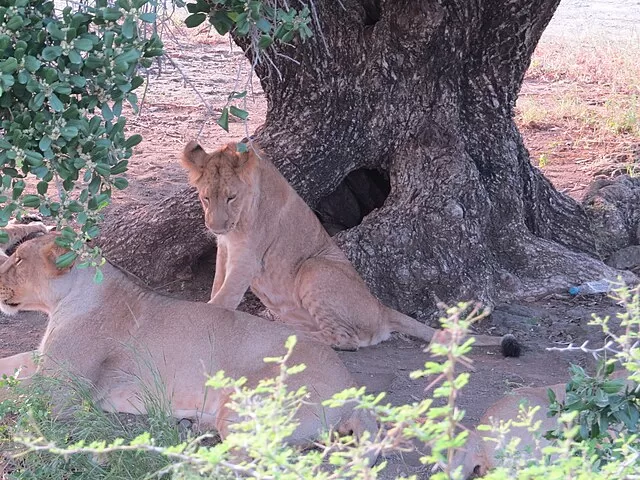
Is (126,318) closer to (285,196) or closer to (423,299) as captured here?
(285,196)

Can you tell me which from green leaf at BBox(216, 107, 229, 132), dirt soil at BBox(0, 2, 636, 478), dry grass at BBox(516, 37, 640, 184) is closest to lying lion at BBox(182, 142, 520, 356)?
dirt soil at BBox(0, 2, 636, 478)

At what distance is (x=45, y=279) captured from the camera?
173 inches

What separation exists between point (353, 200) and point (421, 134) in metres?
0.89

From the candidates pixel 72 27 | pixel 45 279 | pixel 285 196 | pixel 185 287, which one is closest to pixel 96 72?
pixel 72 27

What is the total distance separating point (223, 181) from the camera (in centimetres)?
559

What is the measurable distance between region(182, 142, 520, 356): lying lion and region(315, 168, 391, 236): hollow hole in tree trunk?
38.8 inches

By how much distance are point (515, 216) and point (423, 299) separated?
1.05 meters

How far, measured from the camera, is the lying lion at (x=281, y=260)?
5.62 meters

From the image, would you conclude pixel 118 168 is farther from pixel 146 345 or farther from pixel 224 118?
pixel 146 345

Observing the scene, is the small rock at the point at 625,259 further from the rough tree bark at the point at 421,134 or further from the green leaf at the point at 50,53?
the green leaf at the point at 50,53

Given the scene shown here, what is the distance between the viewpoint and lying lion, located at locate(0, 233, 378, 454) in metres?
4.16

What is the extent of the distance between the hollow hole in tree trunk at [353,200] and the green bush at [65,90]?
3656 millimetres

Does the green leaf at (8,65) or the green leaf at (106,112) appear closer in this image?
the green leaf at (8,65)

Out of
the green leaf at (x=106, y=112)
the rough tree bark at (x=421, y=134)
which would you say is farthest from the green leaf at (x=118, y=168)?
the rough tree bark at (x=421, y=134)
